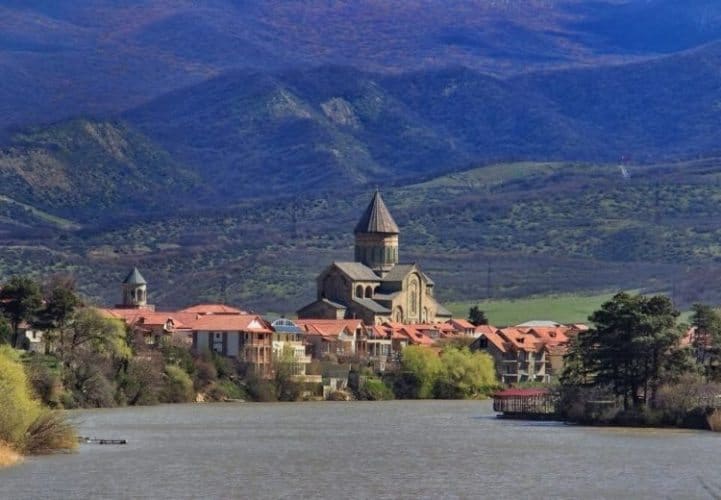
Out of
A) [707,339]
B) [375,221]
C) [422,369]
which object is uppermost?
[375,221]

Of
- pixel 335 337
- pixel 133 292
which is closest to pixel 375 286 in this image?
pixel 133 292

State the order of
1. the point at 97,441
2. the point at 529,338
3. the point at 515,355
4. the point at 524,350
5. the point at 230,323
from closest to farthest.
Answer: the point at 97,441 < the point at 230,323 < the point at 515,355 < the point at 524,350 < the point at 529,338

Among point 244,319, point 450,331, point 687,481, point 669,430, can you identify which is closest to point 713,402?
point 669,430

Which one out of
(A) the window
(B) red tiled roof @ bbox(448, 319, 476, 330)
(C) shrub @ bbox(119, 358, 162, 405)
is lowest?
(C) shrub @ bbox(119, 358, 162, 405)

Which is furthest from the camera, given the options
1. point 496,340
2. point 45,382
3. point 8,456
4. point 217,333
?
point 496,340

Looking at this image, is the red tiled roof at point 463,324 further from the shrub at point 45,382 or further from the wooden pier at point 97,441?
the wooden pier at point 97,441

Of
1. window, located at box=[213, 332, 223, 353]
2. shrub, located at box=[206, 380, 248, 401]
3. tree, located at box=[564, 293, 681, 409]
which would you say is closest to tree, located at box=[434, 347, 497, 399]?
window, located at box=[213, 332, 223, 353]

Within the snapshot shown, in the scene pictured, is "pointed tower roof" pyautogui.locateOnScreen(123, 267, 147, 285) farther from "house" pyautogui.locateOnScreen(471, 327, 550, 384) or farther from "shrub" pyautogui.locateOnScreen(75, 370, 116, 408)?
"shrub" pyautogui.locateOnScreen(75, 370, 116, 408)

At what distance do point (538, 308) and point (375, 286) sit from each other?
31.7m

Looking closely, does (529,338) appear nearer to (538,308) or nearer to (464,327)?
(464,327)

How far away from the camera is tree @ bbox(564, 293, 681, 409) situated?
9038 centimetres

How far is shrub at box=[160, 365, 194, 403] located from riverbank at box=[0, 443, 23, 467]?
4308cm

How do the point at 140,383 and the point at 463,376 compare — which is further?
the point at 463,376

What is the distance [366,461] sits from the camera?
70.7 meters
